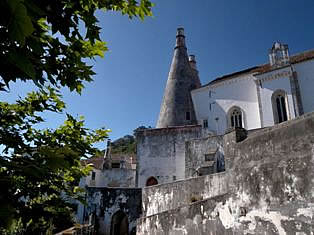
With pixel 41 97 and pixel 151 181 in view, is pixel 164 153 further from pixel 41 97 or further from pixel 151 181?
pixel 41 97

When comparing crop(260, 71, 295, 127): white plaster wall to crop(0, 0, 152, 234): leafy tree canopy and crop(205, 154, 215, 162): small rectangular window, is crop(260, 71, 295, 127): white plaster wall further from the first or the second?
crop(0, 0, 152, 234): leafy tree canopy

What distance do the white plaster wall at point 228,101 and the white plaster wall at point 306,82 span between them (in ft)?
12.2

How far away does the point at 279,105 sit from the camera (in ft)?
72.4

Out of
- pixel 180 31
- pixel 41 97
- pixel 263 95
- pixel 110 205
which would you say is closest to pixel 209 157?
pixel 110 205

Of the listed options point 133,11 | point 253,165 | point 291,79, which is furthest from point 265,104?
point 133,11

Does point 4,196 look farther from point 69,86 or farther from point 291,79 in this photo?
point 291,79

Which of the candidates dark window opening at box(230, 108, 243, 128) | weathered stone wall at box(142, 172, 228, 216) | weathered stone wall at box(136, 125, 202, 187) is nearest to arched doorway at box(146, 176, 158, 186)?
weathered stone wall at box(136, 125, 202, 187)

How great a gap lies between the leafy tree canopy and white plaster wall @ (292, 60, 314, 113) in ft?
69.3

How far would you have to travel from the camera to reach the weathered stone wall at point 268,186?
15.3ft

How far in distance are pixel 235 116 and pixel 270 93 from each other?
149 inches

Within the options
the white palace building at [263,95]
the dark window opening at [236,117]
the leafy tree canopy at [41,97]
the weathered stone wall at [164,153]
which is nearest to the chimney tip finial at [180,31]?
the white palace building at [263,95]

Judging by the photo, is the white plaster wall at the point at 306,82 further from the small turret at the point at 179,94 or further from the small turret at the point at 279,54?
the small turret at the point at 179,94

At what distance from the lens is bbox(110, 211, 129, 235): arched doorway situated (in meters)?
18.8

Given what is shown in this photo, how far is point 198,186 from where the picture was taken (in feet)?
30.7
